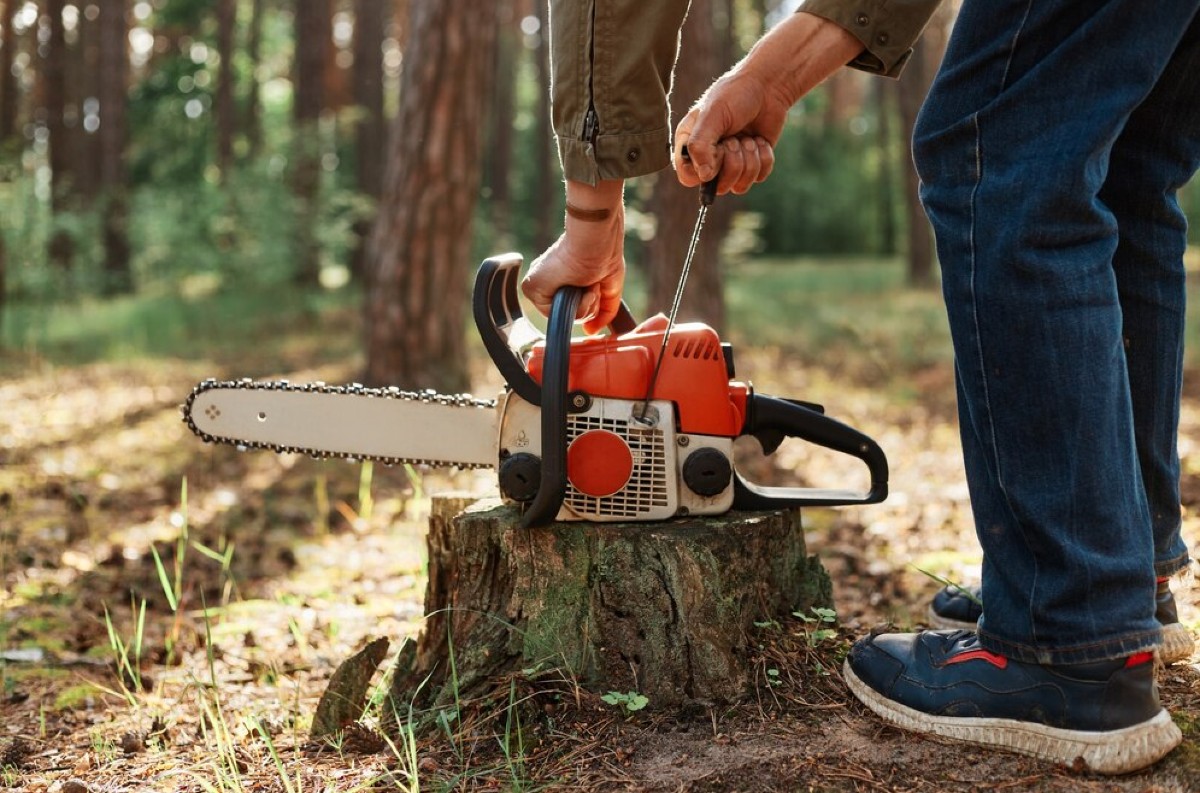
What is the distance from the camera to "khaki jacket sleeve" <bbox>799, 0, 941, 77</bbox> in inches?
64.7

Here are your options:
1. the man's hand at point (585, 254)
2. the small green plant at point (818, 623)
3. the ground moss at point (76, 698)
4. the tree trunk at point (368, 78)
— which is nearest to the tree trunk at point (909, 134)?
the tree trunk at point (368, 78)

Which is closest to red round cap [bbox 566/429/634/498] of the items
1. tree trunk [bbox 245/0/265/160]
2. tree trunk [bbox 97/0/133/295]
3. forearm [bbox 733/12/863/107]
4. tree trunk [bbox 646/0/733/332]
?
forearm [bbox 733/12/863/107]

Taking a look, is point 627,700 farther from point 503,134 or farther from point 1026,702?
point 503,134

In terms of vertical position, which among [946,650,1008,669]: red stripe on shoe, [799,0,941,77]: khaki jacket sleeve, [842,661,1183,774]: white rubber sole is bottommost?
[842,661,1183,774]: white rubber sole

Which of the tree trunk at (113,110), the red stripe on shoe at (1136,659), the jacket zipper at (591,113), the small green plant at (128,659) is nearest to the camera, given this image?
the red stripe on shoe at (1136,659)

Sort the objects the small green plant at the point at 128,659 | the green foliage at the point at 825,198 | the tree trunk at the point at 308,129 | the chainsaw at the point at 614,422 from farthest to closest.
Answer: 1. the green foliage at the point at 825,198
2. the tree trunk at the point at 308,129
3. the small green plant at the point at 128,659
4. the chainsaw at the point at 614,422

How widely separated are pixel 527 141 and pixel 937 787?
2317 cm

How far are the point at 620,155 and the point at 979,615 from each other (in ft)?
4.04

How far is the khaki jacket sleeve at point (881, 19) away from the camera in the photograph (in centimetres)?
164

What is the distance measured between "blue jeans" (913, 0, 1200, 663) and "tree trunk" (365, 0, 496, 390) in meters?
4.38

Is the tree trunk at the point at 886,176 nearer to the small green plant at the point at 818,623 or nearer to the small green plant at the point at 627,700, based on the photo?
the small green plant at the point at 818,623

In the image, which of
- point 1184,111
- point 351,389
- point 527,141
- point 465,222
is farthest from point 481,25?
point 527,141

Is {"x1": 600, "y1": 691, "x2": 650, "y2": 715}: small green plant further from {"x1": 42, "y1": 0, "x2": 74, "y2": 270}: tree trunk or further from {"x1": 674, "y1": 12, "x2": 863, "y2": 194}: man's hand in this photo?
{"x1": 42, "y1": 0, "x2": 74, "y2": 270}: tree trunk

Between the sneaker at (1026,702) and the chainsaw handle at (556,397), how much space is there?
67 cm
